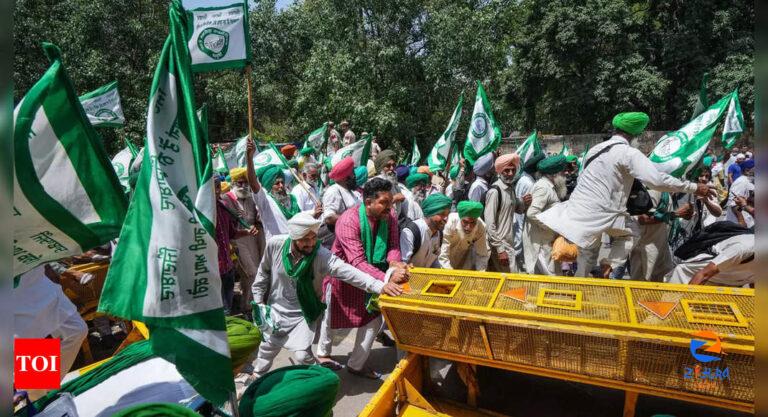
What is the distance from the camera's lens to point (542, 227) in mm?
4992

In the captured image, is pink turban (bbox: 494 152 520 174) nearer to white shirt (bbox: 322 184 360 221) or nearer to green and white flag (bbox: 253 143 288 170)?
white shirt (bbox: 322 184 360 221)

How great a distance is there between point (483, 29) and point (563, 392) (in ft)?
51.5

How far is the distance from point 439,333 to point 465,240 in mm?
1586

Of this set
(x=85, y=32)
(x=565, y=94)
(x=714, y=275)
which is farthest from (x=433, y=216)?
(x=565, y=94)

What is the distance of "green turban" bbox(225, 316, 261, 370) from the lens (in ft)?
8.38

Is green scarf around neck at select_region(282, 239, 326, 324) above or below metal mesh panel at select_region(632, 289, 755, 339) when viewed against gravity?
below

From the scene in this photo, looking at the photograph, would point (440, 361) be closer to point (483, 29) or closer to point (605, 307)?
point (605, 307)

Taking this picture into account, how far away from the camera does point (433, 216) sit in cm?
419

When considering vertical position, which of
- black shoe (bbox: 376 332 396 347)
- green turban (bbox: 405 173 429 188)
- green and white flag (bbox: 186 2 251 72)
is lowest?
black shoe (bbox: 376 332 396 347)

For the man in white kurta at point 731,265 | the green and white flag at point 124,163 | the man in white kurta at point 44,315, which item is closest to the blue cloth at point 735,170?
the man in white kurta at point 731,265

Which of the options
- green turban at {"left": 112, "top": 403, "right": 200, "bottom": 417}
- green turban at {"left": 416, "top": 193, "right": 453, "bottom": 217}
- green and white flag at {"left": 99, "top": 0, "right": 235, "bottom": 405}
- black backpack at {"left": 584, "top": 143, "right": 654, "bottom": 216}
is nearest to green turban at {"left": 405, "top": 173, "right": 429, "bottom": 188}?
green turban at {"left": 416, "top": 193, "right": 453, "bottom": 217}

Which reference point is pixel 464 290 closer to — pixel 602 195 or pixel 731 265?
pixel 731 265

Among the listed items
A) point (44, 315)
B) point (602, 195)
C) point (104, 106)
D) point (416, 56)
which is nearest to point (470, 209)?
point (602, 195)

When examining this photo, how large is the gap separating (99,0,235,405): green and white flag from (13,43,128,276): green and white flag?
34cm
